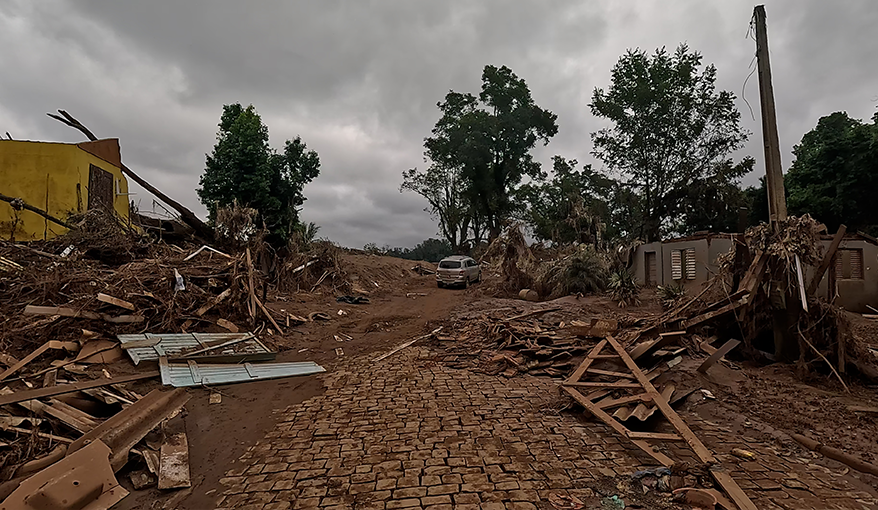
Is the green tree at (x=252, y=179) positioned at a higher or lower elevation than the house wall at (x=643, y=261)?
higher

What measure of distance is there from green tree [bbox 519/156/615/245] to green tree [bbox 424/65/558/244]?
206 centimetres

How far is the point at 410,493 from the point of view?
351 cm

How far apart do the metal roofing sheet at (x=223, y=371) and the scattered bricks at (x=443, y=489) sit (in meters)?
4.52

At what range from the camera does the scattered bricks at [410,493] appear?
3.46m

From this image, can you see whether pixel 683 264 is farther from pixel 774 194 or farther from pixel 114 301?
pixel 114 301

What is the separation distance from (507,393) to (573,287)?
11.0 meters

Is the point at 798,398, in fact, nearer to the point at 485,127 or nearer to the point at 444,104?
the point at 485,127

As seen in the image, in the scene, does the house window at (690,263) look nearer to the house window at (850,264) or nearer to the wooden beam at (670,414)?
the house window at (850,264)

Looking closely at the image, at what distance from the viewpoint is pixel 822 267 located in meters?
6.16

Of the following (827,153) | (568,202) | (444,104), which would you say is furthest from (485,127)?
(827,153)

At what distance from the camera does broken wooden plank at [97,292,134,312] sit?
8.19m

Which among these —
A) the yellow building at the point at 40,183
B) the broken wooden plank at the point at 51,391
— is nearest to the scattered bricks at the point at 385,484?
the broken wooden plank at the point at 51,391

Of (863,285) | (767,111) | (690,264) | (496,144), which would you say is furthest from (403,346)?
(496,144)

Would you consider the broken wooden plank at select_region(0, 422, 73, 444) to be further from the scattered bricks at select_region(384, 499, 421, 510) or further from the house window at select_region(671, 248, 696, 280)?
the house window at select_region(671, 248, 696, 280)
